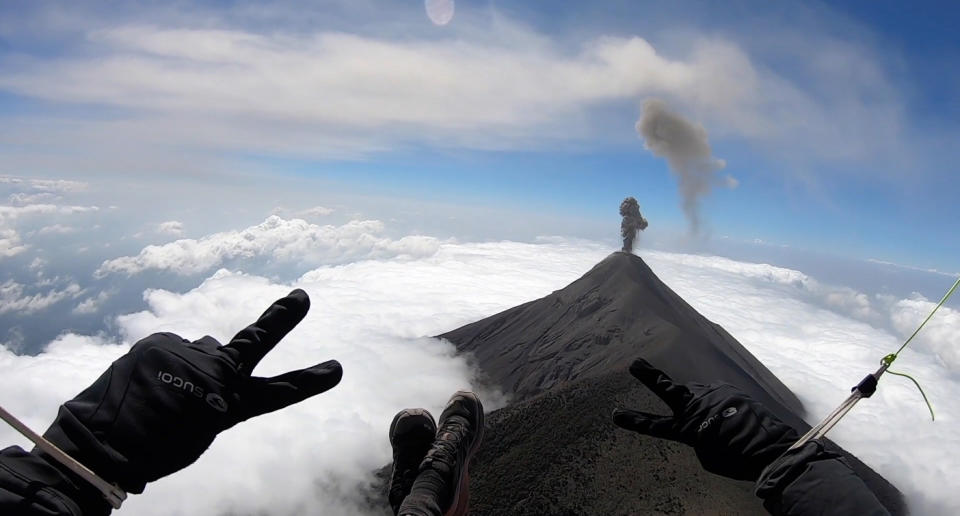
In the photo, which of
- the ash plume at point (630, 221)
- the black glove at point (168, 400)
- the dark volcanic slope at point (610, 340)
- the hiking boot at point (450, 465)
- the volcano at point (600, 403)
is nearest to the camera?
the black glove at point (168, 400)

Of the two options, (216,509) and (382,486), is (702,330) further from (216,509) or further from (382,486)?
(216,509)

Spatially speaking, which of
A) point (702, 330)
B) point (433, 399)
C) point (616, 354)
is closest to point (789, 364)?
point (702, 330)

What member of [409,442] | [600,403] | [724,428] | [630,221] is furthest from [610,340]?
[724,428]

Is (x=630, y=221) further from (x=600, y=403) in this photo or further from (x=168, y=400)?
(x=168, y=400)

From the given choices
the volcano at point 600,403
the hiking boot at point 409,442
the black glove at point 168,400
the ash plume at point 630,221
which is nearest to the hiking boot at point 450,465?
the hiking boot at point 409,442

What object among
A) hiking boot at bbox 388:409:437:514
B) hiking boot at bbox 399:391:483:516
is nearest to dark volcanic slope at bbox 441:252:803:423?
hiking boot at bbox 399:391:483:516

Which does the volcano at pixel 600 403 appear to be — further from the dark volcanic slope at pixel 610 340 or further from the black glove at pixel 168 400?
the black glove at pixel 168 400

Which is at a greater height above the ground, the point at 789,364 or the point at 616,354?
the point at 616,354
